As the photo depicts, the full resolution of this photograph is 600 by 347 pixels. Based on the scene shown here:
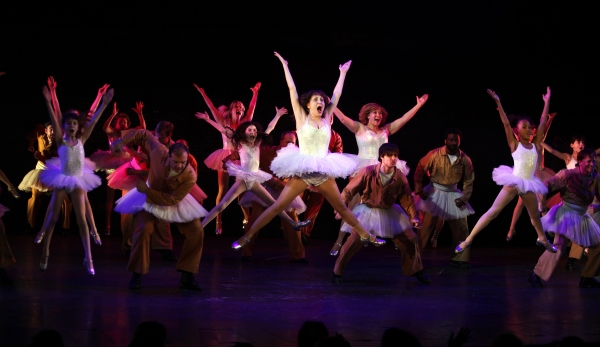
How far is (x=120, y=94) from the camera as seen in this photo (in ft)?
38.8

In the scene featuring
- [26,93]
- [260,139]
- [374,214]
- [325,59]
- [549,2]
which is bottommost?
[374,214]

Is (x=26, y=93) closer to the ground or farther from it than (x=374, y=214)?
farther from it

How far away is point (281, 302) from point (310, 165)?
130 cm

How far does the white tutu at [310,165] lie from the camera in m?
6.65

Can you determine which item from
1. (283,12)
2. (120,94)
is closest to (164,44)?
(120,94)

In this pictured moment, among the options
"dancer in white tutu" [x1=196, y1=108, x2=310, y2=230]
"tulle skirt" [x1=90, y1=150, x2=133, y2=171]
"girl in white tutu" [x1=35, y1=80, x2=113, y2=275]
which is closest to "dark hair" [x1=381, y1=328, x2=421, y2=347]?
"girl in white tutu" [x1=35, y1=80, x2=113, y2=275]

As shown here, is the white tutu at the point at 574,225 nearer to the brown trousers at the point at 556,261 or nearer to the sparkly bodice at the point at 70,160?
the brown trousers at the point at 556,261

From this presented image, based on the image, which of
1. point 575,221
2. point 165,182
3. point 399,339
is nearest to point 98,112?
point 165,182

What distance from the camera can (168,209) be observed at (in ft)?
20.7

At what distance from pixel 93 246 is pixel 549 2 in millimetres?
7455

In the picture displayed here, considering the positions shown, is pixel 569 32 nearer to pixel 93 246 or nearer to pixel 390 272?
pixel 390 272

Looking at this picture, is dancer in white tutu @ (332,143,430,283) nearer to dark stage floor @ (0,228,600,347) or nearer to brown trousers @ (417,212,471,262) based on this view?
dark stage floor @ (0,228,600,347)

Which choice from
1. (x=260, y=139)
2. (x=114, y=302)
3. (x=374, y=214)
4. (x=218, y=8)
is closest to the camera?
(x=114, y=302)

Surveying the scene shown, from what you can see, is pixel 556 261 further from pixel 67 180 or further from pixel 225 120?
pixel 225 120
